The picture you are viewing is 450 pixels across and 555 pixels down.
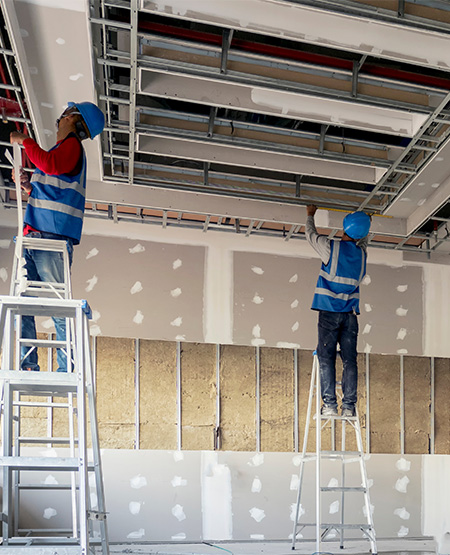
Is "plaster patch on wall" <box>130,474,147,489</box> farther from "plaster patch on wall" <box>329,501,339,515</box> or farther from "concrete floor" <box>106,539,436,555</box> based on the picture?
"plaster patch on wall" <box>329,501,339,515</box>

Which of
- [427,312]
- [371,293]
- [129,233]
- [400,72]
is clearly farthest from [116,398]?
[400,72]

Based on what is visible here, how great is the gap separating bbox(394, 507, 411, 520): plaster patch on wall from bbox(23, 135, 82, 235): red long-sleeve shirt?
577cm

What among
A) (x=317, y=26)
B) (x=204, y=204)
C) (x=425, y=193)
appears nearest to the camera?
(x=317, y=26)

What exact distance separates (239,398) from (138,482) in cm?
144

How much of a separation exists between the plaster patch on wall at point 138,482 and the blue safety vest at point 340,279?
288 centimetres

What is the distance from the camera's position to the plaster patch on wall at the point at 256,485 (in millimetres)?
7164

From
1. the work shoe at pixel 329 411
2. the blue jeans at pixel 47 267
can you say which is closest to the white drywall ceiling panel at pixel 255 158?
the blue jeans at pixel 47 267

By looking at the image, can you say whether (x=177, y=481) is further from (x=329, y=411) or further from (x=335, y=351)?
(x=335, y=351)

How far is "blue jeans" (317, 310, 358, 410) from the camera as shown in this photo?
5500mm

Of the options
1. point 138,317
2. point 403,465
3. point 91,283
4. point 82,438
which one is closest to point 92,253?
point 91,283

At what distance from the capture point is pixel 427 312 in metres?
7.40

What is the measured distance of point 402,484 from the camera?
296 inches

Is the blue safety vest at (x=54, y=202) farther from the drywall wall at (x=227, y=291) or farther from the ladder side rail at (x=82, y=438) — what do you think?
the drywall wall at (x=227, y=291)

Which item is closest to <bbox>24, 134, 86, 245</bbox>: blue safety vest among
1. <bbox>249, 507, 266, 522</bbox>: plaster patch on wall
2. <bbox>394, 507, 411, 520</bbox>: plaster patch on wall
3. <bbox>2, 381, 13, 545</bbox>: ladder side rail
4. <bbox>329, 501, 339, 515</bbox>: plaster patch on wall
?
<bbox>2, 381, 13, 545</bbox>: ladder side rail
